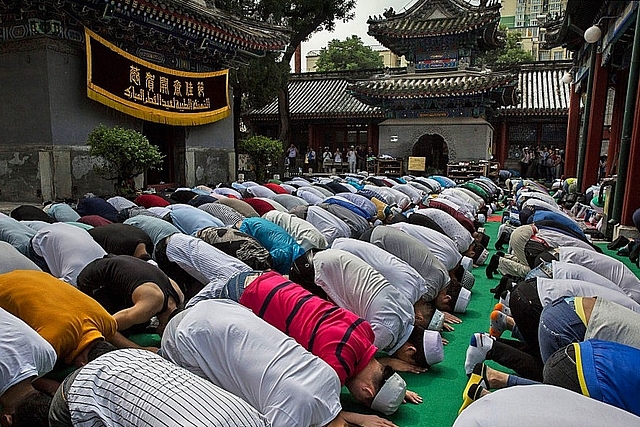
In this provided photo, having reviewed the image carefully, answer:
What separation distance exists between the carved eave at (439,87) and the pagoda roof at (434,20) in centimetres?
138

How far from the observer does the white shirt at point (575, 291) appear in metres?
2.88

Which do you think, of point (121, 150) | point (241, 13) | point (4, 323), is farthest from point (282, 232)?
point (241, 13)

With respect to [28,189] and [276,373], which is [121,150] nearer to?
[28,189]

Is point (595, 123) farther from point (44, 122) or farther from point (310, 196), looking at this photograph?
point (44, 122)

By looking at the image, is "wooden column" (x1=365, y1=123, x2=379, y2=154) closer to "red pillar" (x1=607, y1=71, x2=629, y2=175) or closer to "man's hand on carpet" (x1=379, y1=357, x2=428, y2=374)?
"red pillar" (x1=607, y1=71, x2=629, y2=175)

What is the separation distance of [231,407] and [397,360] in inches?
64.3

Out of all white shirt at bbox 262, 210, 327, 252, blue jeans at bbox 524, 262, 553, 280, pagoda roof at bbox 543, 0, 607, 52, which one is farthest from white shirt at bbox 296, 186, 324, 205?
pagoda roof at bbox 543, 0, 607, 52

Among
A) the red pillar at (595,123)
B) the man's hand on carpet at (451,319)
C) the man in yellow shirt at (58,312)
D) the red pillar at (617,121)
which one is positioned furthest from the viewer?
the red pillar at (617,121)

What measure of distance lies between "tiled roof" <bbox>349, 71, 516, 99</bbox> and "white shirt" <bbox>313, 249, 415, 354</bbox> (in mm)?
13583

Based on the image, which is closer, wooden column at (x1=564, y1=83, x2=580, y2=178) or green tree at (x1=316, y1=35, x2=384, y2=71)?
wooden column at (x1=564, y1=83, x2=580, y2=178)

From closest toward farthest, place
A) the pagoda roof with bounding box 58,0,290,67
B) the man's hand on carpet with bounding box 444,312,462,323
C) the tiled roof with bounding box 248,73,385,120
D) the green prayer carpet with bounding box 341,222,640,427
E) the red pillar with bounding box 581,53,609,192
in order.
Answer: the green prayer carpet with bounding box 341,222,640,427 → the man's hand on carpet with bounding box 444,312,462,323 → the pagoda roof with bounding box 58,0,290,67 → the red pillar with bounding box 581,53,609,192 → the tiled roof with bounding box 248,73,385,120

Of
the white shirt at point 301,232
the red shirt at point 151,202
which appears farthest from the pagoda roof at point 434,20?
the white shirt at point 301,232

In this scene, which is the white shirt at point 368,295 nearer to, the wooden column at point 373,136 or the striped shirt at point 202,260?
the striped shirt at point 202,260

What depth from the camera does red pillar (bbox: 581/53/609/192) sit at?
10.9 m
